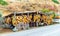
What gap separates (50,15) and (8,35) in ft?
29.5

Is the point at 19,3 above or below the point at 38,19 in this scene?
above

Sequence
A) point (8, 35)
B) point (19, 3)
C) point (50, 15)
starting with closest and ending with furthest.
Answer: point (8, 35)
point (50, 15)
point (19, 3)

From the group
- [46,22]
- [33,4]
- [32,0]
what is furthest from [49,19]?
[32,0]

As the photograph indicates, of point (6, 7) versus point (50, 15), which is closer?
point (50, 15)

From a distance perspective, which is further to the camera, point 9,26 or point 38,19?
point 38,19

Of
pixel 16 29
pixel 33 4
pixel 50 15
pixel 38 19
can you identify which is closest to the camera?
pixel 16 29

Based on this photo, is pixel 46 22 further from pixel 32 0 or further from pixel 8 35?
pixel 32 0

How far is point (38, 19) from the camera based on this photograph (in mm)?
22000

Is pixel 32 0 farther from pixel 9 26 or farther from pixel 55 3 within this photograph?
pixel 9 26

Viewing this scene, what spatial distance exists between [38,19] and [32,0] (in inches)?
430

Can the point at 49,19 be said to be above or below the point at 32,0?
below

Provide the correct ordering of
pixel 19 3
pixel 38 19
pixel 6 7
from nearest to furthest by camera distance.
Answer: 1. pixel 38 19
2. pixel 6 7
3. pixel 19 3

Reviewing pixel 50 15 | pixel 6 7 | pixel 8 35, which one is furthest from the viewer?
pixel 6 7

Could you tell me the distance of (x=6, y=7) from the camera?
83.4ft
